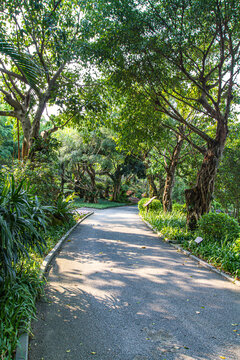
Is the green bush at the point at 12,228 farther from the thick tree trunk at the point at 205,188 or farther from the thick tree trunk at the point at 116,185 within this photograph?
the thick tree trunk at the point at 116,185

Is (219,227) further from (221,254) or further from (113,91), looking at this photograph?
(113,91)

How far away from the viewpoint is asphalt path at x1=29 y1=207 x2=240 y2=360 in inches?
117

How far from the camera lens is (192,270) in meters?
6.20

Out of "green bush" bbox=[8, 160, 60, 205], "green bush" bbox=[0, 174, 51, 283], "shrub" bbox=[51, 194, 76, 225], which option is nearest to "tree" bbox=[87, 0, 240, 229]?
"green bush" bbox=[8, 160, 60, 205]

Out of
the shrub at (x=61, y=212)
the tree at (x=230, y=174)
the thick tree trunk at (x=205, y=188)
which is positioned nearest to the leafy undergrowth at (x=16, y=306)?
the shrub at (x=61, y=212)

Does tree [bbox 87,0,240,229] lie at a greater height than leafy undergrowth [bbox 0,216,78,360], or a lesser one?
greater

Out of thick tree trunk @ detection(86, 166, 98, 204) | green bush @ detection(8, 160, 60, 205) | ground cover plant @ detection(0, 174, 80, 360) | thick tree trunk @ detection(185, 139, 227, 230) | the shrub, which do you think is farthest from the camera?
thick tree trunk @ detection(86, 166, 98, 204)

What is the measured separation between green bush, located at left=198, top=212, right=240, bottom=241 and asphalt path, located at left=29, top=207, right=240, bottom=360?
1688mm

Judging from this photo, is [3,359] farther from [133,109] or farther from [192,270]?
[133,109]

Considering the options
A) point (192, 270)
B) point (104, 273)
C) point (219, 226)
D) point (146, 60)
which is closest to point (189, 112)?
point (146, 60)

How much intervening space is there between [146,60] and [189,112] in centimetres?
659

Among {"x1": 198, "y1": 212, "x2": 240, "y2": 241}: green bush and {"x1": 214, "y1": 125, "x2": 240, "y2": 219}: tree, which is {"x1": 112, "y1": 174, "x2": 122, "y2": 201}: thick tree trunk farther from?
{"x1": 198, "y1": 212, "x2": 240, "y2": 241}: green bush

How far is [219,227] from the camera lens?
788 cm

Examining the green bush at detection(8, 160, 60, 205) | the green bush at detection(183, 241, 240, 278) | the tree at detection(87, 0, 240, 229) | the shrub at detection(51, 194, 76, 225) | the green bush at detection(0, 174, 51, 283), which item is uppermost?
the tree at detection(87, 0, 240, 229)
